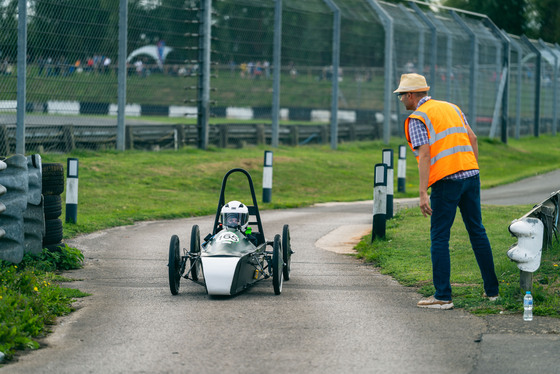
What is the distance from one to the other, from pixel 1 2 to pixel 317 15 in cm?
997

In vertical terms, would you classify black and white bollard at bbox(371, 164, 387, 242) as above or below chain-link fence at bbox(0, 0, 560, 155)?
below

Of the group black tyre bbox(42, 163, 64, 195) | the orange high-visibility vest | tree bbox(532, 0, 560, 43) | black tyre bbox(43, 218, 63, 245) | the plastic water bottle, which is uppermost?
tree bbox(532, 0, 560, 43)

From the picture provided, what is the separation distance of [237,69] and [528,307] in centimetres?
1630

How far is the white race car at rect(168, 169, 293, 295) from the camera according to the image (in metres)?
8.10

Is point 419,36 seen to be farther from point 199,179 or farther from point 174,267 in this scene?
point 174,267

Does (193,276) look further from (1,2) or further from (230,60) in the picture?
(230,60)

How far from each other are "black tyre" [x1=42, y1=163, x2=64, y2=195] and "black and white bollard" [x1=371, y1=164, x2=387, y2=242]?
12.2ft

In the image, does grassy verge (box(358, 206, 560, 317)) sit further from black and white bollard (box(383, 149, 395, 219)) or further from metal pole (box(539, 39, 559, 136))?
metal pole (box(539, 39, 559, 136))

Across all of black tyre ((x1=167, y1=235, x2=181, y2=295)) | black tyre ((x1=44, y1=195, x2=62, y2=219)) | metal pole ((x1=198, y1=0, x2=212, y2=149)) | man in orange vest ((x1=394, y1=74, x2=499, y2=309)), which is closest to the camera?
man in orange vest ((x1=394, y1=74, x2=499, y2=309))

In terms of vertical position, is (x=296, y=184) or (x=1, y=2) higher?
(x=1, y=2)

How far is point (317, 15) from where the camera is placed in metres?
25.0

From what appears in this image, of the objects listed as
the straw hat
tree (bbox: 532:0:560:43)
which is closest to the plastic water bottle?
the straw hat

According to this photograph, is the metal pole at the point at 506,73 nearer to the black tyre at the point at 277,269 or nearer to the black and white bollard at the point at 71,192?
the black and white bollard at the point at 71,192

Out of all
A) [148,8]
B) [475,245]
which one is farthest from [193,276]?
[148,8]
